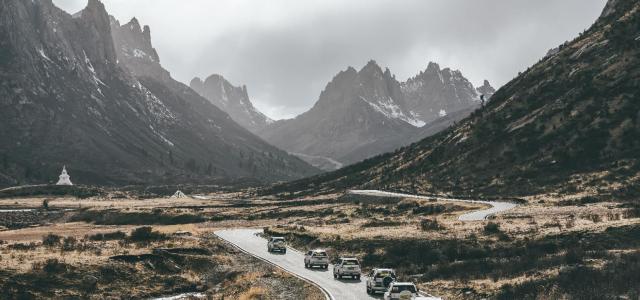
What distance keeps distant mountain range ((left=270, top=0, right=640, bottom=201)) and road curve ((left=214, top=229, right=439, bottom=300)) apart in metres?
43.7

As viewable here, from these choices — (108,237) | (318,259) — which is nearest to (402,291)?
(318,259)

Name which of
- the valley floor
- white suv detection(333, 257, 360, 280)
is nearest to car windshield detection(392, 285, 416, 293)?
the valley floor

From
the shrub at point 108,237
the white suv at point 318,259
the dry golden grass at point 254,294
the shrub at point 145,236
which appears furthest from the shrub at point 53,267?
the shrub at point 108,237

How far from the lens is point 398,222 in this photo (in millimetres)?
69562

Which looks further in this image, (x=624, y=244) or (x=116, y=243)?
(x=116, y=243)

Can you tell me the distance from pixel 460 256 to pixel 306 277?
10.3 metres

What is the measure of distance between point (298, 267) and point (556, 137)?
277 feet

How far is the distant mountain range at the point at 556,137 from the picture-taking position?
99.8 metres

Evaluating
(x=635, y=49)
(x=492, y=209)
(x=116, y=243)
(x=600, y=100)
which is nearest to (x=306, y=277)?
(x=116, y=243)

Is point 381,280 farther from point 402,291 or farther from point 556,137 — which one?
point 556,137

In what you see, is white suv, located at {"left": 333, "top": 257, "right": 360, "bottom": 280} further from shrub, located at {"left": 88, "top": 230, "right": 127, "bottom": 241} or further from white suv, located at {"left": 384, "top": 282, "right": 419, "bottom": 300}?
shrub, located at {"left": 88, "top": 230, "right": 127, "bottom": 241}

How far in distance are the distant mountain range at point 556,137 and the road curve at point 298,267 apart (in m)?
43.7

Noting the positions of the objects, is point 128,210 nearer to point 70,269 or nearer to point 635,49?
point 70,269

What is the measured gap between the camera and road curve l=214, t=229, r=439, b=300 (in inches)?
1318
